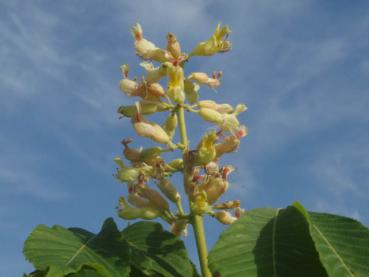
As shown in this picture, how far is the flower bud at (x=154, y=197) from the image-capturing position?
363 centimetres

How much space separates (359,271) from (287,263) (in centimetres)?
32

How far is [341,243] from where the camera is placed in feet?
9.30

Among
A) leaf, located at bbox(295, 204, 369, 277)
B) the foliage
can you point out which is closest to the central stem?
the foliage

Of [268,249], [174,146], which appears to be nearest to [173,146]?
[174,146]

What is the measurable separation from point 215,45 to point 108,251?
1.70 m

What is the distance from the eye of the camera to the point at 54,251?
9.49 ft

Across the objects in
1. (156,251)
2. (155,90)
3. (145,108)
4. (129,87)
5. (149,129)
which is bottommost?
(156,251)

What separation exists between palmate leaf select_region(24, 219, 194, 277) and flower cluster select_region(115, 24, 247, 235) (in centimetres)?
24

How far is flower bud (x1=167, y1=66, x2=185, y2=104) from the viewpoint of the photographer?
144 inches

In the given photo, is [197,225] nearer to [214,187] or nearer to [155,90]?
[214,187]

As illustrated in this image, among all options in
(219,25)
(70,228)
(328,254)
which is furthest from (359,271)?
(219,25)

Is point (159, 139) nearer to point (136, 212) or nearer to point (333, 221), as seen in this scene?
point (136, 212)

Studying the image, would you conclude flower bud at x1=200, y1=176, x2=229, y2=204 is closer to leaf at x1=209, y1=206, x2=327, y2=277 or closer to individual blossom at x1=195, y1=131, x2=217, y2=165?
individual blossom at x1=195, y1=131, x2=217, y2=165

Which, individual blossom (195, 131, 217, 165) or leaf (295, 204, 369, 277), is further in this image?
individual blossom (195, 131, 217, 165)
